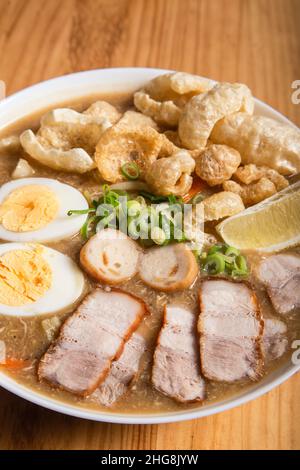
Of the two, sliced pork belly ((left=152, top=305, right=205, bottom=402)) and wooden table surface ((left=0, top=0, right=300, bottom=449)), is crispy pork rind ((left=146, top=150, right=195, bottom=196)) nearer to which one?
sliced pork belly ((left=152, top=305, right=205, bottom=402))

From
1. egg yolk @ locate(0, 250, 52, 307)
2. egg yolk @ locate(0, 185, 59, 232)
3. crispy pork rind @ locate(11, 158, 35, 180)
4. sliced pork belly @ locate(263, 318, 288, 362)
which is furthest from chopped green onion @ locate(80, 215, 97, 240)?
sliced pork belly @ locate(263, 318, 288, 362)

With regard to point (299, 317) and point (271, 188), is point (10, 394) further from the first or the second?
point (271, 188)

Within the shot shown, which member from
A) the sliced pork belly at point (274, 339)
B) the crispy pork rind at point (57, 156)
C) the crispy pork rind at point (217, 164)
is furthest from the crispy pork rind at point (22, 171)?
the sliced pork belly at point (274, 339)

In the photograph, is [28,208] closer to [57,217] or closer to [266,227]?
[57,217]

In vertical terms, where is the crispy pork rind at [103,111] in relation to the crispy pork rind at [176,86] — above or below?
below

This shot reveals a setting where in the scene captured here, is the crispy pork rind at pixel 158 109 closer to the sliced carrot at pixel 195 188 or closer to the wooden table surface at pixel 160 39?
the sliced carrot at pixel 195 188
